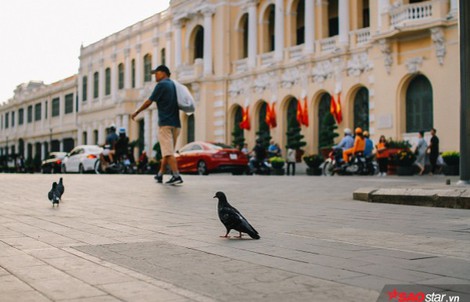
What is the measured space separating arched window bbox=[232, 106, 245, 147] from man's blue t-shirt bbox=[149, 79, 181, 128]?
76.2 ft

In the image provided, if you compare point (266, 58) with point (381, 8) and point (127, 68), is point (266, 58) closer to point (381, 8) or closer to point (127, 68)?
point (381, 8)

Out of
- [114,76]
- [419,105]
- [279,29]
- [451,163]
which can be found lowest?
[451,163]

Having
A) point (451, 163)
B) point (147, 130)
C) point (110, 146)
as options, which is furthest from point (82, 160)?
point (451, 163)

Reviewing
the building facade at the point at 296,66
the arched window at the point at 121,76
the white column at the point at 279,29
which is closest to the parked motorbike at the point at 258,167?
the building facade at the point at 296,66

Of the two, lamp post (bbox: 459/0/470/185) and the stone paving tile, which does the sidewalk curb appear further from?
the stone paving tile

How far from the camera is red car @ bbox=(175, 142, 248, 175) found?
25219mm

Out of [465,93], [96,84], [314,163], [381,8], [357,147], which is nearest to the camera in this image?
[465,93]

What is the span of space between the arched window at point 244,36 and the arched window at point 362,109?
36.5ft

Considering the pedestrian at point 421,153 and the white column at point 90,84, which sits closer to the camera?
the pedestrian at point 421,153

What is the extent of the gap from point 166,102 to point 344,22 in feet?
63.0

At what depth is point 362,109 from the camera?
29.2m

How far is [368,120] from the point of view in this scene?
28.6 metres

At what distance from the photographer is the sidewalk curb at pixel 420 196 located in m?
8.39

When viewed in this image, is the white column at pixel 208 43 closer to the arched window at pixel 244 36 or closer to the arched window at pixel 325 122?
the arched window at pixel 244 36
